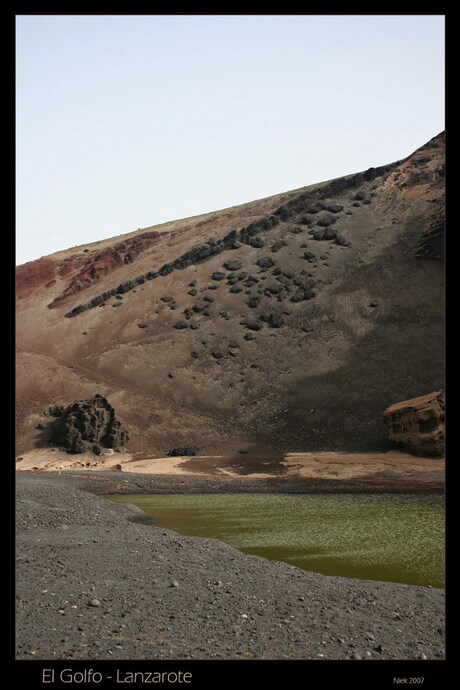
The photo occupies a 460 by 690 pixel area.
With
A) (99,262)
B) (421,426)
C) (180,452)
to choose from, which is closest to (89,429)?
(180,452)

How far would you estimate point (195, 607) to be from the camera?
1353cm

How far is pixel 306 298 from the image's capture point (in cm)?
7488

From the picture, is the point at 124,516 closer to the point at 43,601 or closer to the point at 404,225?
the point at 43,601

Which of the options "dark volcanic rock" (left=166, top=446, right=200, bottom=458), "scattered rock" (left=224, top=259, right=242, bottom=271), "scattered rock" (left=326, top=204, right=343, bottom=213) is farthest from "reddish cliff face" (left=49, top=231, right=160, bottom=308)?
"dark volcanic rock" (left=166, top=446, right=200, bottom=458)

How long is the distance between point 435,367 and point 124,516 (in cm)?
3793

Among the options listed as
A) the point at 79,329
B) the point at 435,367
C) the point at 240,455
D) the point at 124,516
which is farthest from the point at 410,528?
the point at 79,329

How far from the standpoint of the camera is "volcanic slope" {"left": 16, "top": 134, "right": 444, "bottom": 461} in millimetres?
59312

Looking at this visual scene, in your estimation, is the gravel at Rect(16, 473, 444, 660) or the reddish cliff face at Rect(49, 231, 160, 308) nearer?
the gravel at Rect(16, 473, 444, 660)

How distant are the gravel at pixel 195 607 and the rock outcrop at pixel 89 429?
31.6 metres

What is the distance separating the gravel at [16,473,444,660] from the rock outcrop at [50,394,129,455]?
3157cm

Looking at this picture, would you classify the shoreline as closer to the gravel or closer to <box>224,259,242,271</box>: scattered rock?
the gravel

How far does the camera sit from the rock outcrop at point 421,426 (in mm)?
46625

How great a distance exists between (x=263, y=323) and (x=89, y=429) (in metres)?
24.7

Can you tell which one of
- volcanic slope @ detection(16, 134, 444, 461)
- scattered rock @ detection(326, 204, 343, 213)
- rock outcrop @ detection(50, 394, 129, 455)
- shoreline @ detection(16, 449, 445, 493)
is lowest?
shoreline @ detection(16, 449, 445, 493)
